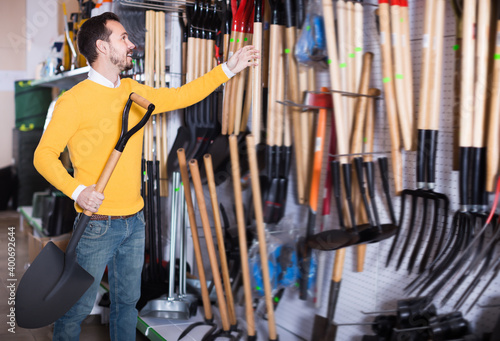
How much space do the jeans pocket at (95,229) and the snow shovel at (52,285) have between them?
91 millimetres

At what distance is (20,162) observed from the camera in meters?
6.26

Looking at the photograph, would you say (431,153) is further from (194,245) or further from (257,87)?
(194,245)

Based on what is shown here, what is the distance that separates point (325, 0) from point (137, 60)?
140 centimetres

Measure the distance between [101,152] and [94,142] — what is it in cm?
5

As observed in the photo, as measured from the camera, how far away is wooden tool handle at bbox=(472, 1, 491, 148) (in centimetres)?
155

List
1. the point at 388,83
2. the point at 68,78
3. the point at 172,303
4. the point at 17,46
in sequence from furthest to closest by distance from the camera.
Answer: the point at 17,46 < the point at 68,78 < the point at 172,303 < the point at 388,83

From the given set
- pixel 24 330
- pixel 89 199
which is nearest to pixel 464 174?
pixel 89 199

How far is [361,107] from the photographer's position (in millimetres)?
1989

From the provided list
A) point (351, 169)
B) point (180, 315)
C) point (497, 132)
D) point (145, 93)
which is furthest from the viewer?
point (180, 315)

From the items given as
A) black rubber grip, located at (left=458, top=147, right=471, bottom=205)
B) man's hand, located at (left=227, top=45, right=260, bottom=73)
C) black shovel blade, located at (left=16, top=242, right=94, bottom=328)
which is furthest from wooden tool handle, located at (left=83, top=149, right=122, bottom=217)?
black rubber grip, located at (left=458, top=147, right=471, bottom=205)

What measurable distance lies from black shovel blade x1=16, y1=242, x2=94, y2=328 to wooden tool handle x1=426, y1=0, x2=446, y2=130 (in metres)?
1.37

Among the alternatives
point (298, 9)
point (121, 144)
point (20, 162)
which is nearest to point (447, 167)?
→ point (298, 9)

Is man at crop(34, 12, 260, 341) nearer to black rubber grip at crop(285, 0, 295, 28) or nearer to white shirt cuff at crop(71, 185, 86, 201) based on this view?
white shirt cuff at crop(71, 185, 86, 201)

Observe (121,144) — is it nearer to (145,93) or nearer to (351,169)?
(145,93)
